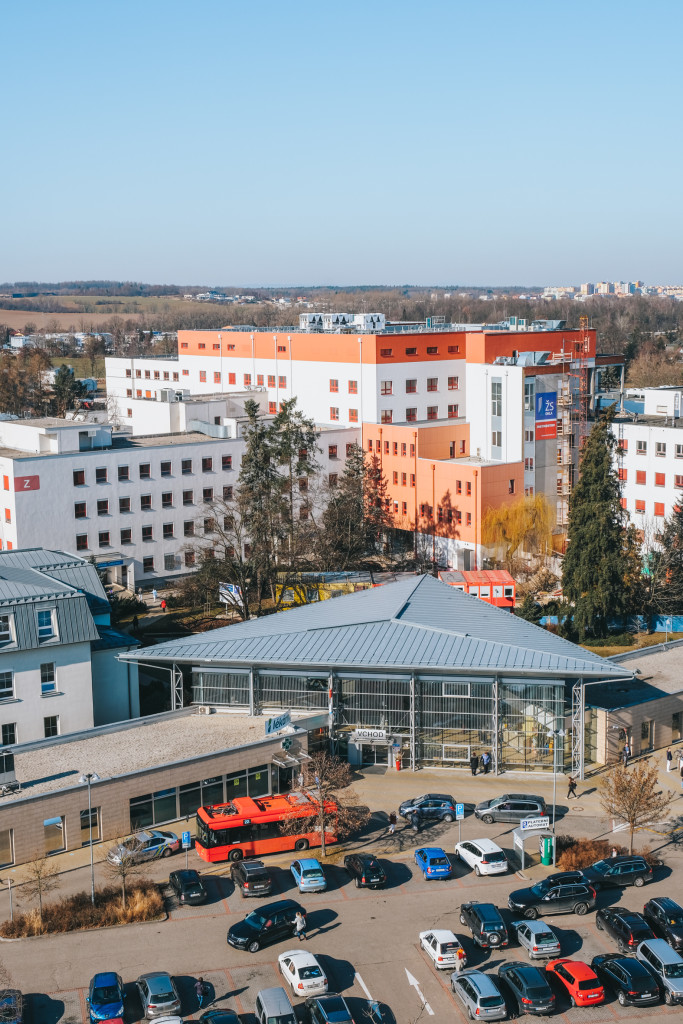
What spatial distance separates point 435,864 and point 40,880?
12028 millimetres

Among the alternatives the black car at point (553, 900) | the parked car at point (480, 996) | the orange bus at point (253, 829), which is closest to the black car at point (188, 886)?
the orange bus at point (253, 829)

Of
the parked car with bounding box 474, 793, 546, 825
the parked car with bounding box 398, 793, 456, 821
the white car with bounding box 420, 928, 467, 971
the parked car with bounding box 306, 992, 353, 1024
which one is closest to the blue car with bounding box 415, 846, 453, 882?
the parked car with bounding box 398, 793, 456, 821

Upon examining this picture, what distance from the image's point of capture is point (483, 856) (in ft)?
113

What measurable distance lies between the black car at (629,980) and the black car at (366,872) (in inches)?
291

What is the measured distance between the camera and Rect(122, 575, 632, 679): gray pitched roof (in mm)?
41000

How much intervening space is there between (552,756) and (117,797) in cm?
1663

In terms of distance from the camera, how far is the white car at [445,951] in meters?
29.0

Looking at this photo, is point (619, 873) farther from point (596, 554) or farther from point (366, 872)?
point (596, 554)

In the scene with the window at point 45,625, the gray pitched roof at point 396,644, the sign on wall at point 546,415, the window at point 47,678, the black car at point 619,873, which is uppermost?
the sign on wall at point 546,415

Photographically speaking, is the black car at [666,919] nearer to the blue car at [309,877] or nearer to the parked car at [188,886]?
the blue car at [309,877]

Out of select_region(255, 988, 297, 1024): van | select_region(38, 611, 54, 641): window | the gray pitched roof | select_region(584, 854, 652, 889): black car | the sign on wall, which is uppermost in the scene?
the sign on wall

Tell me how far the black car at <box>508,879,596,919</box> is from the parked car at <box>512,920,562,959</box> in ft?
6.31

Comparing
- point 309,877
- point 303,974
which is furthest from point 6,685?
point 303,974

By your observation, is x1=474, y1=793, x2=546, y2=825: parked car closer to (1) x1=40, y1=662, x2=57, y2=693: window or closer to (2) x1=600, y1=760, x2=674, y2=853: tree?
(2) x1=600, y1=760, x2=674, y2=853: tree
